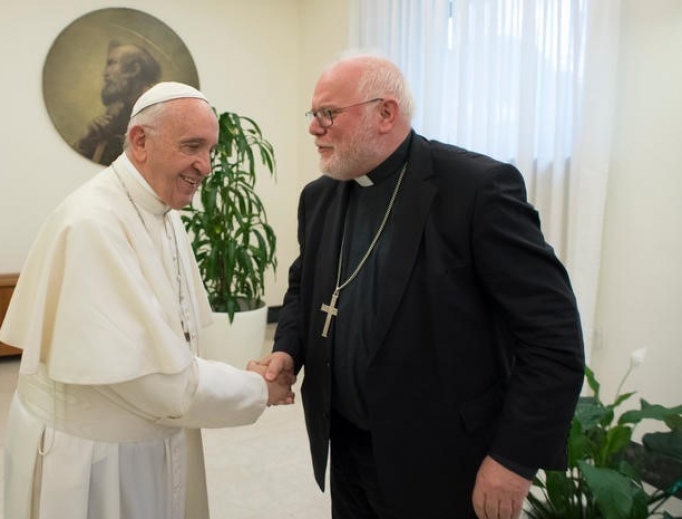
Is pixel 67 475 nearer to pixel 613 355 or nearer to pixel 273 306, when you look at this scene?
pixel 613 355

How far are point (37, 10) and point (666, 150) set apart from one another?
188 inches

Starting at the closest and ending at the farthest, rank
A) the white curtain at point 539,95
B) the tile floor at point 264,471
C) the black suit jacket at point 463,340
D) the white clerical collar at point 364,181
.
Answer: the black suit jacket at point 463,340 → the white clerical collar at point 364,181 → the tile floor at point 264,471 → the white curtain at point 539,95

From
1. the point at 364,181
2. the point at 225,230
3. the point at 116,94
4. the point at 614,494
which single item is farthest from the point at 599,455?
the point at 116,94

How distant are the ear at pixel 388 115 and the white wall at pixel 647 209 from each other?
1623 millimetres

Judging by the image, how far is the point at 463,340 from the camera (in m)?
1.28

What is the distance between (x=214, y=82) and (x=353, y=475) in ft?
15.2

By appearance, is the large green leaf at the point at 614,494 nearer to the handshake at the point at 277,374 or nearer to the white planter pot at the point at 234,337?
the handshake at the point at 277,374

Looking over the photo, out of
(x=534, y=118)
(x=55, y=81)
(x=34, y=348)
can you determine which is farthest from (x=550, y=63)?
(x=55, y=81)

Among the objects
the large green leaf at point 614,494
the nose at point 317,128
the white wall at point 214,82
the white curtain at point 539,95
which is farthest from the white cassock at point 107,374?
the white wall at point 214,82

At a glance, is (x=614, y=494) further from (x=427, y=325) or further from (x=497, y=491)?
(x=427, y=325)

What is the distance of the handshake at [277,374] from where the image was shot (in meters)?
1.62

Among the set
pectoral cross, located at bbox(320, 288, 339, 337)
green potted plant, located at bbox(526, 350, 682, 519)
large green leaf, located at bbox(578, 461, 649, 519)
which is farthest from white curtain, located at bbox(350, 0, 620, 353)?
pectoral cross, located at bbox(320, 288, 339, 337)

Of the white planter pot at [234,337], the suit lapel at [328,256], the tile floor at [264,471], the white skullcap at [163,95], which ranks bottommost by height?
the tile floor at [264,471]

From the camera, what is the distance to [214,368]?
4.85 feet
